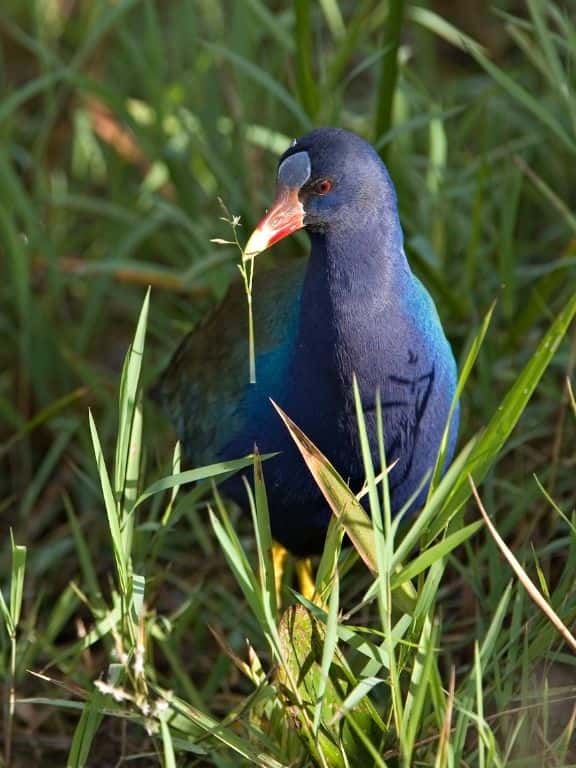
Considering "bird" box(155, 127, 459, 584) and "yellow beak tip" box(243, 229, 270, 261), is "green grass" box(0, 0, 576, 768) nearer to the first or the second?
"bird" box(155, 127, 459, 584)

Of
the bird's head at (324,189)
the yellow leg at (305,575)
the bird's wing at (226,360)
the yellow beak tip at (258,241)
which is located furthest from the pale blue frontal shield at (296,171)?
the yellow leg at (305,575)

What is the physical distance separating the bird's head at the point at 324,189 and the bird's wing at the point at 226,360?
0.33 metres

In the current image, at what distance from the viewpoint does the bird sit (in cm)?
260

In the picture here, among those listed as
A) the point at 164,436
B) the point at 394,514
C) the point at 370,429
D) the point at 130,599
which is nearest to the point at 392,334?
the point at 370,429

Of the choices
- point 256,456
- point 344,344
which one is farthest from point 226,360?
point 256,456

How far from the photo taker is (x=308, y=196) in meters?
2.60

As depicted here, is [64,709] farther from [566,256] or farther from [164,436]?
[566,256]

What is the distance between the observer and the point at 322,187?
2592 millimetres

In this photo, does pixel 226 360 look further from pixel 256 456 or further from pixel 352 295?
pixel 256 456

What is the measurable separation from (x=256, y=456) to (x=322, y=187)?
22.8 inches

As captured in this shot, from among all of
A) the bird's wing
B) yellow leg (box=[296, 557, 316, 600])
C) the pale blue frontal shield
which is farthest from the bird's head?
yellow leg (box=[296, 557, 316, 600])

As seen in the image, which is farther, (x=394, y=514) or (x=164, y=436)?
(x=164, y=436)

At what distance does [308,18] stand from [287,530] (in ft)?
4.09

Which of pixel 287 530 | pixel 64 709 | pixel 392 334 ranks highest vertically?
pixel 392 334
